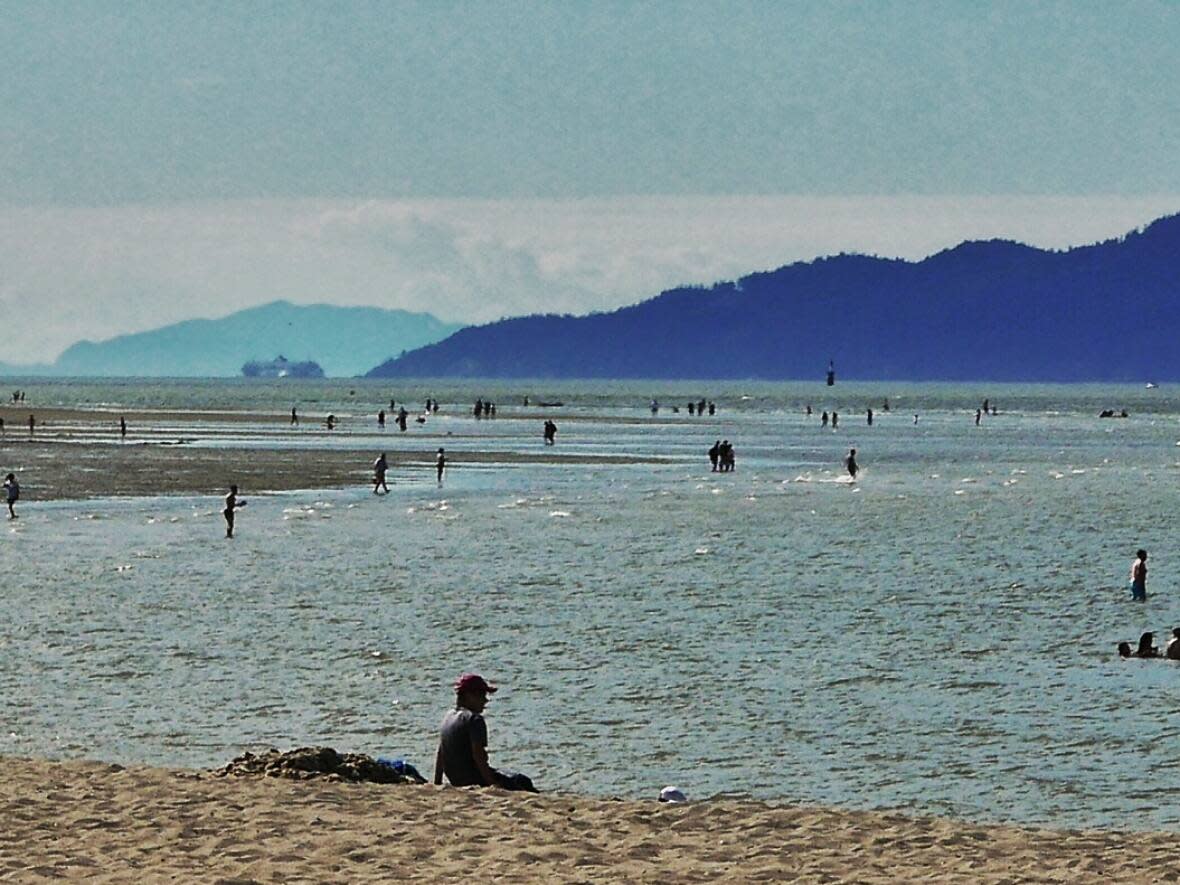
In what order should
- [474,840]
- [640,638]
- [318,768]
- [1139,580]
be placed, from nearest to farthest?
[474,840]
[318,768]
[640,638]
[1139,580]

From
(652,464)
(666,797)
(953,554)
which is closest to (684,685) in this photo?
(666,797)

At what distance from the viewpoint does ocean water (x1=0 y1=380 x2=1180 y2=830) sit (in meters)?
21.2

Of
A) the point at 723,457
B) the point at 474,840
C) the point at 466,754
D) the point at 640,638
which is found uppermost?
the point at 723,457

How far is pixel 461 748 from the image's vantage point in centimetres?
1705

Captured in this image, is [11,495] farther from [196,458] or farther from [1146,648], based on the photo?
[1146,648]

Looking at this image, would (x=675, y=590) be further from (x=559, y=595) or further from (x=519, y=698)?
(x=519, y=698)

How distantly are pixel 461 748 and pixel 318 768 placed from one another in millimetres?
1550

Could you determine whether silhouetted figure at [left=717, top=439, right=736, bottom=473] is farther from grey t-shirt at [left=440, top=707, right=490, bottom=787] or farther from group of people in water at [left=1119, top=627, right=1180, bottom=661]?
grey t-shirt at [left=440, top=707, right=490, bottom=787]

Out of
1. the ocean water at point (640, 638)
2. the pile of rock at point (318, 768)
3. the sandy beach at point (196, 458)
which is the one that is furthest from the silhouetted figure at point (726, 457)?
the pile of rock at point (318, 768)

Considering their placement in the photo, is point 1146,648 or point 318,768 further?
point 1146,648

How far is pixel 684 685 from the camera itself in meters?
25.9

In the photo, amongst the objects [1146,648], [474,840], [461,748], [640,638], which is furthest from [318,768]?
[1146,648]

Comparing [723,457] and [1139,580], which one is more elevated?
[723,457]

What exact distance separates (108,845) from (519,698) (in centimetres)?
1104
